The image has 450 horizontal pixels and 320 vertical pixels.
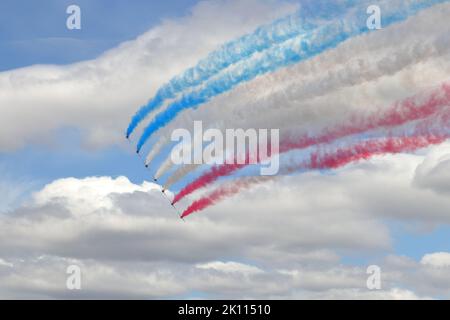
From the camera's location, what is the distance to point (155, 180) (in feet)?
317
